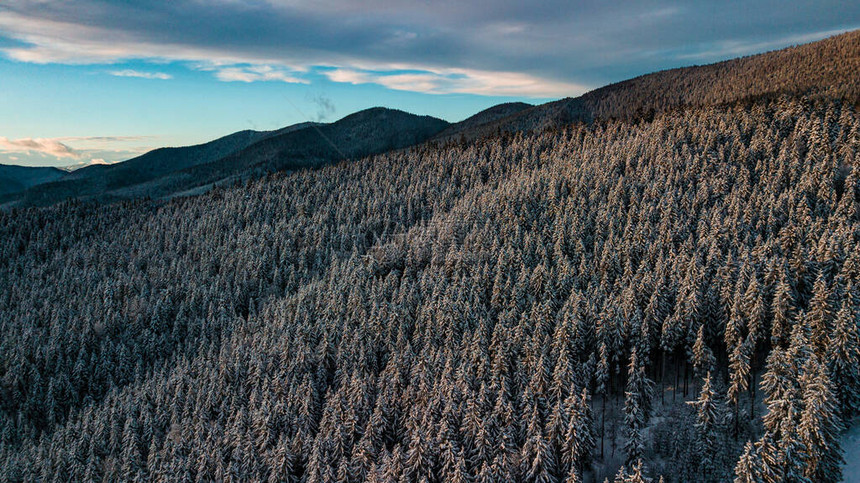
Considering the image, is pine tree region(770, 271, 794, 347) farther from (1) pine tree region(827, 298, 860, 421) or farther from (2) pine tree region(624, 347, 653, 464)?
(2) pine tree region(624, 347, 653, 464)

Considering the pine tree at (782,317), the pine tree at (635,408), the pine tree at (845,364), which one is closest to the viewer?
the pine tree at (845,364)

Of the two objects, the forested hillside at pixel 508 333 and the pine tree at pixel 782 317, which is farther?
the pine tree at pixel 782 317

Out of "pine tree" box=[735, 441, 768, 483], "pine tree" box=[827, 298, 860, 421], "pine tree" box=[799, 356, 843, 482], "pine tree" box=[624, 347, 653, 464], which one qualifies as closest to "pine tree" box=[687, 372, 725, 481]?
"pine tree" box=[624, 347, 653, 464]

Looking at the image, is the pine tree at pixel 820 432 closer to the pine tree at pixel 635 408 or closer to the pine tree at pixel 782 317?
the pine tree at pixel 635 408

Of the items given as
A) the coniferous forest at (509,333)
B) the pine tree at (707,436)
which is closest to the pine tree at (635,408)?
the coniferous forest at (509,333)

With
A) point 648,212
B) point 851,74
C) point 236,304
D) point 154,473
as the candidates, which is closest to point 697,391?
point 648,212

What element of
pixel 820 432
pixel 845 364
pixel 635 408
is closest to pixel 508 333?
pixel 635 408
